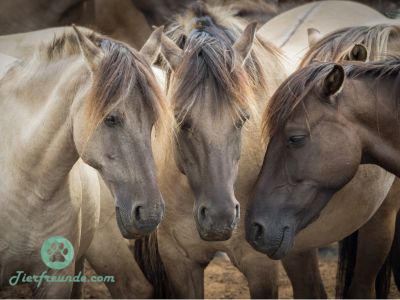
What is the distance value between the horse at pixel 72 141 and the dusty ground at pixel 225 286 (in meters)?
1.94

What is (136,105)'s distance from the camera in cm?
348

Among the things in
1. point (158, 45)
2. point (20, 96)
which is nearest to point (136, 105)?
point (158, 45)

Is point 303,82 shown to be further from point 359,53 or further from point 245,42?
point 359,53

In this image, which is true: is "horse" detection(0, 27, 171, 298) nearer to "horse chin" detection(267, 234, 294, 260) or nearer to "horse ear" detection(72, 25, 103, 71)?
"horse ear" detection(72, 25, 103, 71)

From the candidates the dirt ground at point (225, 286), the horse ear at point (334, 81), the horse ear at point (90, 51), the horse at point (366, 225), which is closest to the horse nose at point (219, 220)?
the horse ear at point (334, 81)

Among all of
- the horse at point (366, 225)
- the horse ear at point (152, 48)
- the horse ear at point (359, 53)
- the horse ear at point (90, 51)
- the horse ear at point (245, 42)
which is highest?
the horse ear at point (90, 51)

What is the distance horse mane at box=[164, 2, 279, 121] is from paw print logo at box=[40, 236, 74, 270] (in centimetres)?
78

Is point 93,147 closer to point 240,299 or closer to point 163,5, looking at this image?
point 240,299

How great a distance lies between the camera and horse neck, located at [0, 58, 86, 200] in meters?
3.71

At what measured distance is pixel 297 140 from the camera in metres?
3.68

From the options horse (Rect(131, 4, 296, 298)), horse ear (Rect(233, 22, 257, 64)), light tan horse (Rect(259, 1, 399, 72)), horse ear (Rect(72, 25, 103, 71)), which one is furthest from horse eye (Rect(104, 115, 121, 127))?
light tan horse (Rect(259, 1, 399, 72))

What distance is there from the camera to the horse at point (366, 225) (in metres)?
4.33

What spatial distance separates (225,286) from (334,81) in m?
2.83

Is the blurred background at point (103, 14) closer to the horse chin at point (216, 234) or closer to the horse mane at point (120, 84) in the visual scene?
the horse mane at point (120, 84)
